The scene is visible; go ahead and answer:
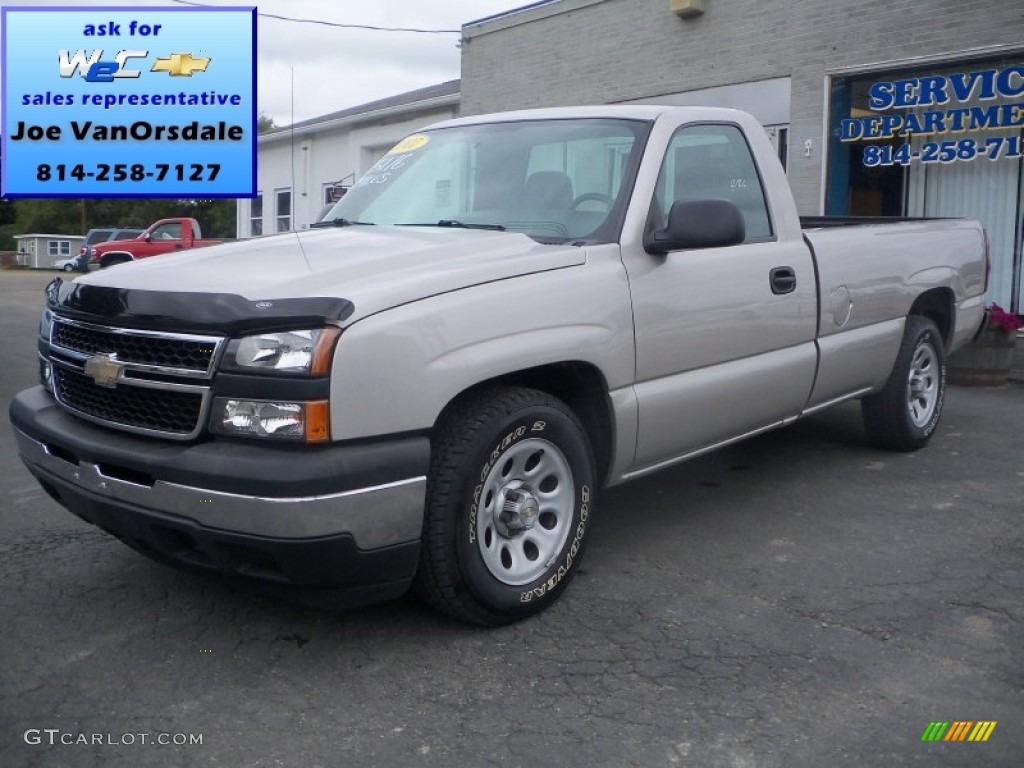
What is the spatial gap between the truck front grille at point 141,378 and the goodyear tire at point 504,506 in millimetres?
781

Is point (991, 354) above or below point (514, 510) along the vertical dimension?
above

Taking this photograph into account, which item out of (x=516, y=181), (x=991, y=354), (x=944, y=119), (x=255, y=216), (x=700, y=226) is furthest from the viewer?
(x=255, y=216)

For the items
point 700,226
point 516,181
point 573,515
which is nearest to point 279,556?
point 573,515

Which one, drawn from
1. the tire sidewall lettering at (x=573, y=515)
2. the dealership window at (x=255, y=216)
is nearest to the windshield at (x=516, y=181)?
the tire sidewall lettering at (x=573, y=515)

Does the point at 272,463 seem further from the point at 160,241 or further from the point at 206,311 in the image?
the point at 160,241

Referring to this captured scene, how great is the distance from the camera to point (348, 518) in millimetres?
3199

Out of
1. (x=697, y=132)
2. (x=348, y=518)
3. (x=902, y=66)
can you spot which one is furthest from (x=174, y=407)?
(x=902, y=66)

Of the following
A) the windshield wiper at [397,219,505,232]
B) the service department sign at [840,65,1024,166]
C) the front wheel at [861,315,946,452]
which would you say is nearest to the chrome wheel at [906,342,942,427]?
the front wheel at [861,315,946,452]

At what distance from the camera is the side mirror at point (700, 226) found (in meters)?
4.11

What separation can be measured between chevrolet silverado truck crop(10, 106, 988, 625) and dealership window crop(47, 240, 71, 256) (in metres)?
56.3

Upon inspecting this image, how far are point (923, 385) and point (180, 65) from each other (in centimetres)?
1223

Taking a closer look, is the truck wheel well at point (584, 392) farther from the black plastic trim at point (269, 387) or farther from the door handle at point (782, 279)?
the door handle at point (782, 279)

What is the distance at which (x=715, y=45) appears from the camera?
13.1 m

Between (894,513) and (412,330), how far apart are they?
2.99 metres
